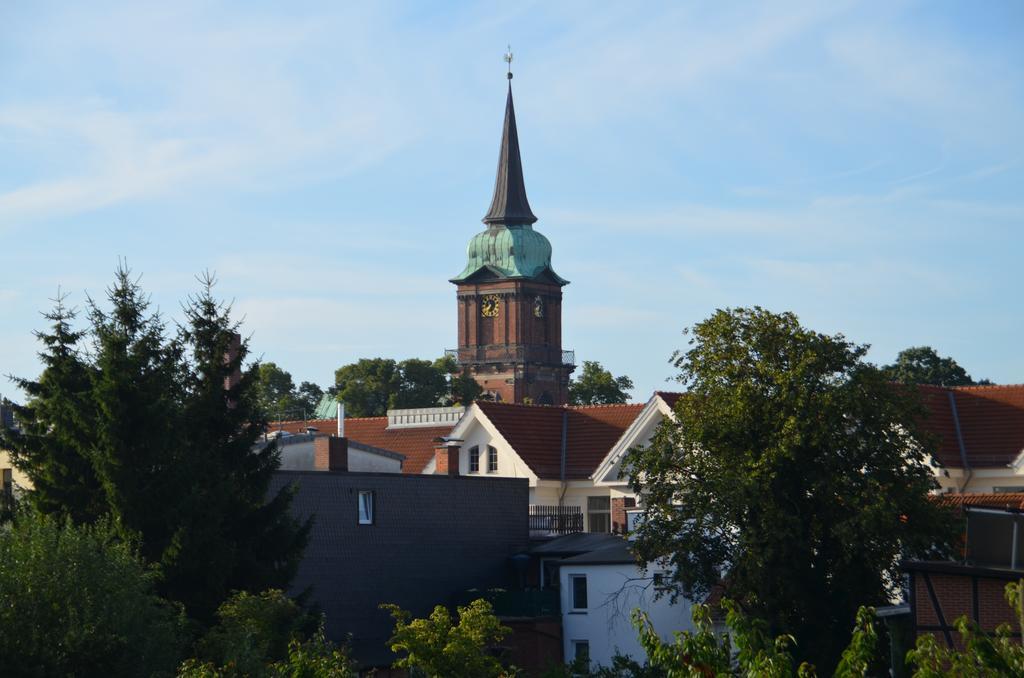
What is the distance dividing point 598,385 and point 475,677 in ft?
365

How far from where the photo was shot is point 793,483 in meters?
40.8

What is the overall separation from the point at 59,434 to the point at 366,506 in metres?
16.1

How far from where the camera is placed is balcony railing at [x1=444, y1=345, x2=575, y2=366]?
16962 centimetres

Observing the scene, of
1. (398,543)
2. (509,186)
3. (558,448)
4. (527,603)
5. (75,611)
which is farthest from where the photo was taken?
(509,186)

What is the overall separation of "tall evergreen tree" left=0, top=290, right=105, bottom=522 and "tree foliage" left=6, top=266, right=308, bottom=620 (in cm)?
2

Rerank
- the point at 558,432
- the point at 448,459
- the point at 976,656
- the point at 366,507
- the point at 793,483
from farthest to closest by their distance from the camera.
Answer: the point at 558,432 < the point at 448,459 < the point at 366,507 < the point at 793,483 < the point at 976,656

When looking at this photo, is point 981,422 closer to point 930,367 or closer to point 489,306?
point 930,367

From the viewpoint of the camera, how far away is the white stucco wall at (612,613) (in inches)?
1989

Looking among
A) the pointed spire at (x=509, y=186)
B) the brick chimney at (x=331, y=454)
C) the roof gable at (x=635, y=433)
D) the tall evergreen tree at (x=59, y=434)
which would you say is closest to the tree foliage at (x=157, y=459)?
the tall evergreen tree at (x=59, y=434)

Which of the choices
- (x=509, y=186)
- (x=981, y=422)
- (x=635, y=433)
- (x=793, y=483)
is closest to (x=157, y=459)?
(x=793, y=483)

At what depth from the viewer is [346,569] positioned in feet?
170

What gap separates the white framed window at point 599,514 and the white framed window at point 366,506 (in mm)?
14143

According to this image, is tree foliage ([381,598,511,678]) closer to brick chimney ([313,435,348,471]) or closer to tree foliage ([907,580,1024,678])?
tree foliage ([907,580,1024,678])

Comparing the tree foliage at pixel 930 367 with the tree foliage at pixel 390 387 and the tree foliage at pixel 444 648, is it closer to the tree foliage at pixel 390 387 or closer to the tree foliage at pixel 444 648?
the tree foliage at pixel 390 387
